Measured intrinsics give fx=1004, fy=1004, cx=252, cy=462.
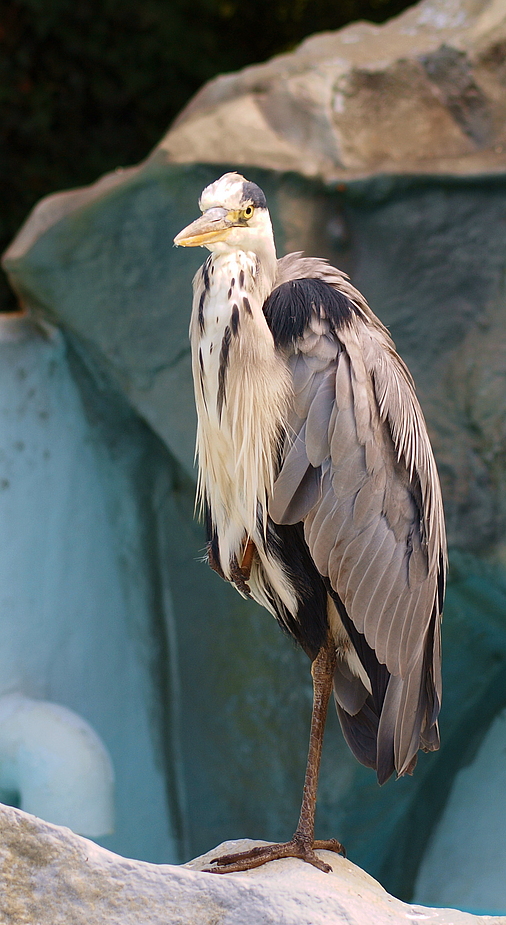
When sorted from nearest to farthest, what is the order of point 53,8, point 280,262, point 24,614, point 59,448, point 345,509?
point 345,509
point 280,262
point 24,614
point 59,448
point 53,8

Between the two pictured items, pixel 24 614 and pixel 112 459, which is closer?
pixel 24 614

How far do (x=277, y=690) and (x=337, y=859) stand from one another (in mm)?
962

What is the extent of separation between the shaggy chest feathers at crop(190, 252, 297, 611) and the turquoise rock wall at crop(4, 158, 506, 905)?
0.78 meters

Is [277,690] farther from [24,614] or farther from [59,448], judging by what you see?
[59,448]

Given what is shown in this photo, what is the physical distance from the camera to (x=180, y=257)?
2.35 m

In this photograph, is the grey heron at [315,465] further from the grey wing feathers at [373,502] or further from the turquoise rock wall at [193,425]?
the turquoise rock wall at [193,425]

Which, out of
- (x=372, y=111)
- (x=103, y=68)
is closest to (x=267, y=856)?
(x=372, y=111)

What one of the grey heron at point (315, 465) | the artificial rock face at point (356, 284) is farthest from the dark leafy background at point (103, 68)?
the grey heron at point (315, 465)

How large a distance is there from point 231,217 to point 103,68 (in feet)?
7.84

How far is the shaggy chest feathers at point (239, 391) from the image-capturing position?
1375 millimetres

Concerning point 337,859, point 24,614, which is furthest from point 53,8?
point 337,859

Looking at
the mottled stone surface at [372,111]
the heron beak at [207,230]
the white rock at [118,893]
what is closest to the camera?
the white rock at [118,893]

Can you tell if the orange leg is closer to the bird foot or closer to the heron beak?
the bird foot

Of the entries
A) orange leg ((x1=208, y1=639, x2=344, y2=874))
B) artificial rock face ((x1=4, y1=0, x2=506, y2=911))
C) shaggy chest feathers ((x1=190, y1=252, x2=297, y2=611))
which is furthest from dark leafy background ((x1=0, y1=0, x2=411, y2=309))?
orange leg ((x1=208, y1=639, x2=344, y2=874))
